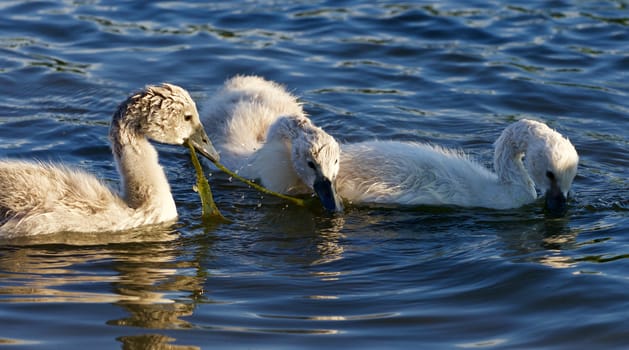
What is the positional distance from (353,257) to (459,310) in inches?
47.0

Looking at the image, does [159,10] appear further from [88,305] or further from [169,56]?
[88,305]

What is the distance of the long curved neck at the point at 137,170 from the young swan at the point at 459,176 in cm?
157

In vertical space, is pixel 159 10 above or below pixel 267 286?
above

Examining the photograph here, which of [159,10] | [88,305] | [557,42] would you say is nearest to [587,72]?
[557,42]

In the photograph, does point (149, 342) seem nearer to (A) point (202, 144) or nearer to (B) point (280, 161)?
(A) point (202, 144)

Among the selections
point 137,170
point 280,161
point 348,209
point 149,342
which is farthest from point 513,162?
Answer: point 149,342

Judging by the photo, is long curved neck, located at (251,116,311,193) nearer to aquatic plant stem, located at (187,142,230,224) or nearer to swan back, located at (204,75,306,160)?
swan back, located at (204,75,306,160)

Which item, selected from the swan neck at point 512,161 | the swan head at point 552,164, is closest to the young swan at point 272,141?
the swan neck at point 512,161

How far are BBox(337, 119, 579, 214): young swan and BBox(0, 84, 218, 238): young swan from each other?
1.38 m

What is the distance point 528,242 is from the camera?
8.54 metres

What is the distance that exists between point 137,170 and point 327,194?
146 cm

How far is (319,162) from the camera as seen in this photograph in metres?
8.95

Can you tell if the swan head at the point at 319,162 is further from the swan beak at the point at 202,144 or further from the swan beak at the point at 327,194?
the swan beak at the point at 202,144

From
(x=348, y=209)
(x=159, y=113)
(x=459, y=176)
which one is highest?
(x=159, y=113)
